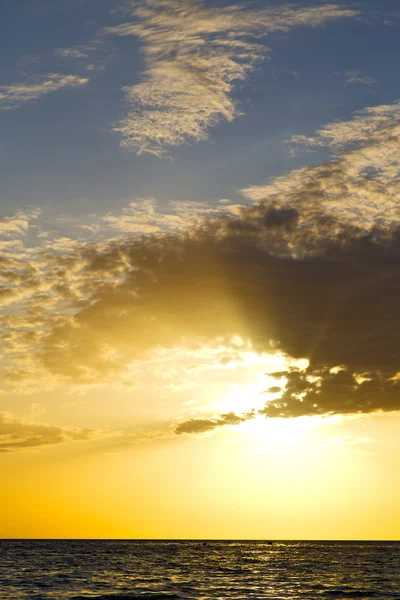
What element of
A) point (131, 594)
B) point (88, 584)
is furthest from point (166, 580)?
point (131, 594)

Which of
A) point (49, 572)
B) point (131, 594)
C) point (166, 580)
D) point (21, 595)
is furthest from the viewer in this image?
point (49, 572)

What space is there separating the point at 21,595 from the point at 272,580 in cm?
3840

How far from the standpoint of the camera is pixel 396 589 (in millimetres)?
79125

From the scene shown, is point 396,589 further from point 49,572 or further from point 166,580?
point 49,572

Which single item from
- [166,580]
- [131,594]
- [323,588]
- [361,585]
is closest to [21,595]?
[131,594]

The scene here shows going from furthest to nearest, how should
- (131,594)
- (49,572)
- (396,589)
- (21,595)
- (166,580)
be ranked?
(49,572)
(166,580)
(396,589)
(131,594)
(21,595)

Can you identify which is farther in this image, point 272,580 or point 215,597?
point 272,580

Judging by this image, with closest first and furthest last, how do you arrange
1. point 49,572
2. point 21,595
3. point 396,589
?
point 21,595, point 396,589, point 49,572

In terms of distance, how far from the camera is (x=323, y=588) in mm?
79625

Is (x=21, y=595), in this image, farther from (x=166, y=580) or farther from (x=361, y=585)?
(x=361, y=585)

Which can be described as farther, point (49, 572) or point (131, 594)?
point (49, 572)

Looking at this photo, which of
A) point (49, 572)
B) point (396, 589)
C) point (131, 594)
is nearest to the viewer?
point (131, 594)

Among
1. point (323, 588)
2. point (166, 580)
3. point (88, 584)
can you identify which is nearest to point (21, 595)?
point (88, 584)

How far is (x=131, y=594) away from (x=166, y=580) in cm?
1933
